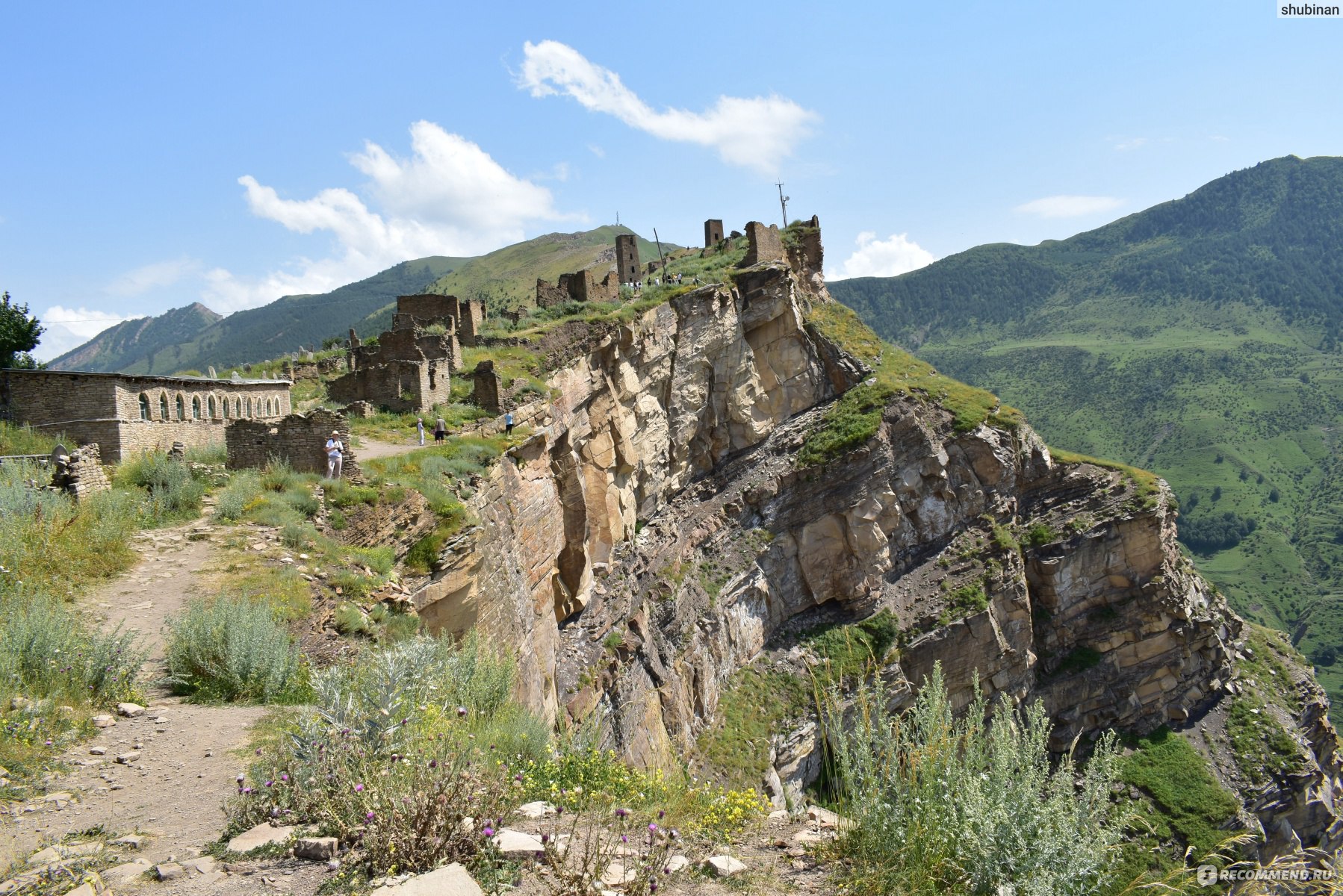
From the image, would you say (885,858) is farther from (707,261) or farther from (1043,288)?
(1043,288)

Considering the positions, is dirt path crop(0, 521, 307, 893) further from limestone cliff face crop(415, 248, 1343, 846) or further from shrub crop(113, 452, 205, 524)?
limestone cliff face crop(415, 248, 1343, 846)

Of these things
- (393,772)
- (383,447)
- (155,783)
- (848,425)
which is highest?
(383,447)

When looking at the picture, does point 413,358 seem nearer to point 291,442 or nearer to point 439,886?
point 291,442

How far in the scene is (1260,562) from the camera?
87.1m

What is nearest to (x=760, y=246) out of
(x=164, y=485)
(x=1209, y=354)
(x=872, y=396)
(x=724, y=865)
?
(x=872, y=396)

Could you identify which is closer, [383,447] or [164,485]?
[164,485]

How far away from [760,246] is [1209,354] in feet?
419

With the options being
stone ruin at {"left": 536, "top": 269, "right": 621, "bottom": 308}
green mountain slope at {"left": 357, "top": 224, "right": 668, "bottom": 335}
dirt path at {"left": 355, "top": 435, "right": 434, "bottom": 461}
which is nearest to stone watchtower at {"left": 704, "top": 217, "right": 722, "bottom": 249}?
stone ruin at {"left": 536, "top": 269, "right": 621, "bottom": 308}

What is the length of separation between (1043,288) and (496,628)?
195 metres

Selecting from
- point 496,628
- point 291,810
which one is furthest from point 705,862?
point 496,628

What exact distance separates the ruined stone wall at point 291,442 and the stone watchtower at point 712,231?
33154 millimetres

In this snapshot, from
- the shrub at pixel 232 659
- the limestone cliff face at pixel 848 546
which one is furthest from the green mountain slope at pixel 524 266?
the shrub at pixel 232 659

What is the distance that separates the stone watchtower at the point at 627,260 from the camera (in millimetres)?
38750

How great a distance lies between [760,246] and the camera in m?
36.0
